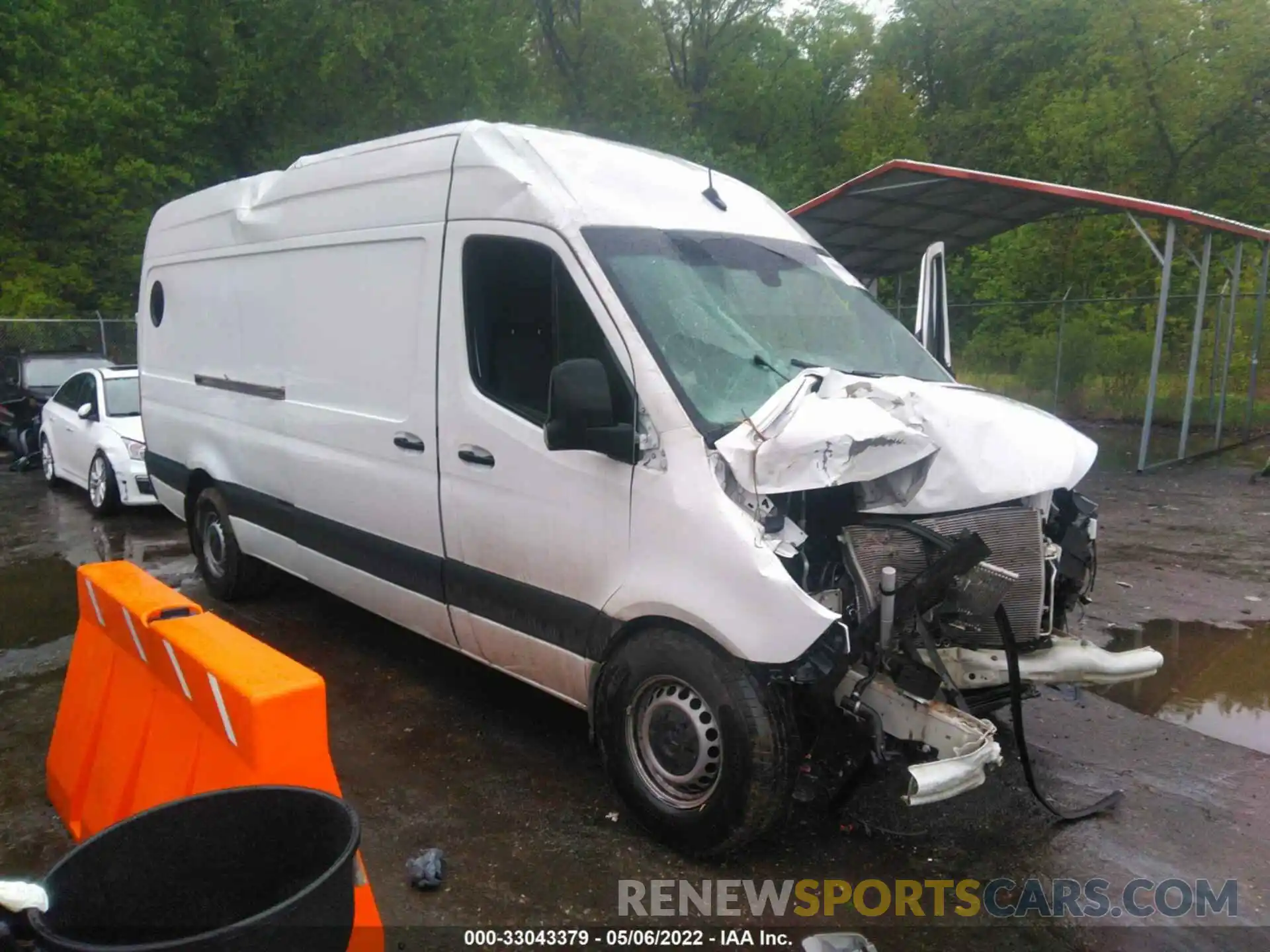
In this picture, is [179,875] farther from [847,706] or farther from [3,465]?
[3,465]

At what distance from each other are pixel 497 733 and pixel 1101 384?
15.4 m

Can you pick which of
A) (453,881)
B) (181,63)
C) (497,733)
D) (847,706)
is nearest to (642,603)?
(847,706)

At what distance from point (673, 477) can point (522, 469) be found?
2.74 feet

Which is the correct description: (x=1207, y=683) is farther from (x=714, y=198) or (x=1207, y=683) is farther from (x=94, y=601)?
(x=94, y=601)

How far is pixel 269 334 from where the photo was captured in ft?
18.9

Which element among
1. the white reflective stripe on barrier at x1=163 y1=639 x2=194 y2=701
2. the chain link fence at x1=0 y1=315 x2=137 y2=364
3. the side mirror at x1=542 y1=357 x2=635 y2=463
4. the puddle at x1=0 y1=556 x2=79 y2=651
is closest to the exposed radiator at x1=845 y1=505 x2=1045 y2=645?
the side mirror at x1=542 y1=357 x2=635 y2=463

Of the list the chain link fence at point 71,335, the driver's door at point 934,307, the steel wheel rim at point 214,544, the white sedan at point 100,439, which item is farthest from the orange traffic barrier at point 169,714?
the chain link fence at point 71,335

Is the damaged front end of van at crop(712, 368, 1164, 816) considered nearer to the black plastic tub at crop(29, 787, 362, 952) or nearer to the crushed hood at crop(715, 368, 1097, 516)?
the crushed hood at crop(715, 368, 1097, 516)

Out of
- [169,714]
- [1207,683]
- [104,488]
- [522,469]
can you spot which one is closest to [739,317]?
[522,469]

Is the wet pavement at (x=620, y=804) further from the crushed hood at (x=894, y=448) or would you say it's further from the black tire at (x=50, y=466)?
the black tire at (x=50, y=466)

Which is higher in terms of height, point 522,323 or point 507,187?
point 507,187

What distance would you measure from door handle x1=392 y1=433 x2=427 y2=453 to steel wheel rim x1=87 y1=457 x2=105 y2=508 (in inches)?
264

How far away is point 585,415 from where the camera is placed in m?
3.48

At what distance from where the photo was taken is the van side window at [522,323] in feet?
12.8
